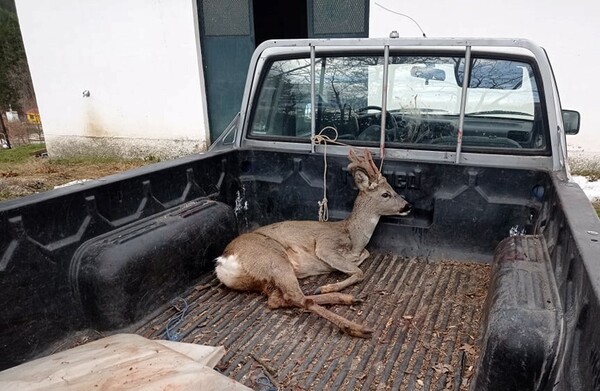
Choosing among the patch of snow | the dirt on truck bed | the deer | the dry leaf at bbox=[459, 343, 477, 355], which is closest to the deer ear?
the deer

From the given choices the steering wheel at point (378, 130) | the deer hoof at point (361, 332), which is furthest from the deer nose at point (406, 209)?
the deer hoof at point (361, 332)

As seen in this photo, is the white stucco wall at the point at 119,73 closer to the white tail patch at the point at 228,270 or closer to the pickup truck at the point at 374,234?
the pickup truck at the point at 374,234

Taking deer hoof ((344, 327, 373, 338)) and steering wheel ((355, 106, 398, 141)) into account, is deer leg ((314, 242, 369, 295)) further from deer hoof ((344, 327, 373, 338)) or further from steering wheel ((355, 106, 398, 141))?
steering wheel ((355, 106, 398, 141))

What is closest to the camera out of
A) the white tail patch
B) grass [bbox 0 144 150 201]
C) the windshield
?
the white tail patch

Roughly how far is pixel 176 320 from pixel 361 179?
1.59 meters

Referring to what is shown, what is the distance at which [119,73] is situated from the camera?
1016 centimetres

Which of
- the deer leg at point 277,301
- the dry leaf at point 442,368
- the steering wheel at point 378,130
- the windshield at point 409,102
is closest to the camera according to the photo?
the dry leaf at point 442,368

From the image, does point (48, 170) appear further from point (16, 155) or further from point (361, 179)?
point (361, 179)

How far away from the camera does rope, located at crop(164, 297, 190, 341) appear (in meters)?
2.78

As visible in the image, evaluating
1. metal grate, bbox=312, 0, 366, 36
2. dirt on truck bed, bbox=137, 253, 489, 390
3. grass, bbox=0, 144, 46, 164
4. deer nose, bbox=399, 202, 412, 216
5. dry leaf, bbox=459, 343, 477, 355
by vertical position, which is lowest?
grass, bbox=0, 144, 46, 164

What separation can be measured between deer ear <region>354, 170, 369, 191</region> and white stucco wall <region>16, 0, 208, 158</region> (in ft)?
22.2

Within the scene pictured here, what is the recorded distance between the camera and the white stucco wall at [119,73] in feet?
31.3

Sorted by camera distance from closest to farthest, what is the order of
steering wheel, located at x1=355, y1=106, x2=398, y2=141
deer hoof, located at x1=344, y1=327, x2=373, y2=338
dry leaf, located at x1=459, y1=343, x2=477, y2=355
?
dry leaf, located at x1=459, y1=343, x2=477, y2=355
deer hoof, located at x1=344, y1=327, x2=373, y2=338
steering wheel, located at x1=355, y1=106, x2=398, y2=141

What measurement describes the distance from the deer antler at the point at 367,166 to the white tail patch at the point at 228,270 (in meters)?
1.07
